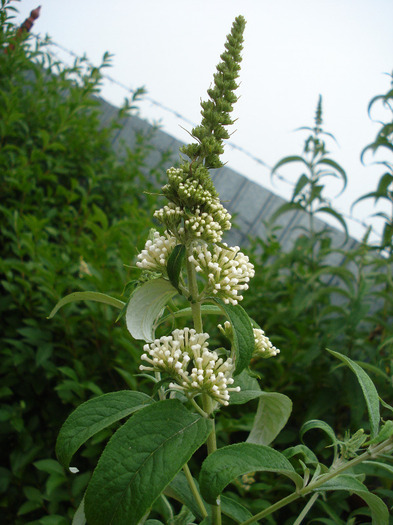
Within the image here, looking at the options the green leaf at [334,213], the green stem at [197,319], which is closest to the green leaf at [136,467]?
the green stem at [197,319]

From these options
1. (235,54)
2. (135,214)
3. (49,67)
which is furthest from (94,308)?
(49,67)

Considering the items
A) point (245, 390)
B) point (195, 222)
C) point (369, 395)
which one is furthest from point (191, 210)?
point (369, 395)

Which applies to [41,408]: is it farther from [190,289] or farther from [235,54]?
[235,54]

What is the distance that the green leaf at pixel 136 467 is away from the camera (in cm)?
66

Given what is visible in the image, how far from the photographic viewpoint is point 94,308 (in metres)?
1.76

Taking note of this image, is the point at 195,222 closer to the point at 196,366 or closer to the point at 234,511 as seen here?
the point at 196,366

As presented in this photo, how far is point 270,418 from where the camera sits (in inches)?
40.4

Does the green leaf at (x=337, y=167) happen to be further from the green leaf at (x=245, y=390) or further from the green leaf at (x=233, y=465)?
the green leaf at (x=233, y=465)

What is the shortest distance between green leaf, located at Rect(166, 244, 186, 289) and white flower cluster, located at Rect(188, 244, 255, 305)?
3 cm

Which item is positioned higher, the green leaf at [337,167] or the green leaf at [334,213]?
the green leaf at [337,167]

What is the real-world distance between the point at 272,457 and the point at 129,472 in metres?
0.25

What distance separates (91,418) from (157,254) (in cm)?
35

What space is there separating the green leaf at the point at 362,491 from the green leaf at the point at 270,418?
6.4 inches

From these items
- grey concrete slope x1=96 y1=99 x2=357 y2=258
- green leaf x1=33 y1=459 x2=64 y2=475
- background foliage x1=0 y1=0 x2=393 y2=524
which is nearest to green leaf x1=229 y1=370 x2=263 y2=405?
background foliage x1=0 y1=0 x2=393 y2=524
